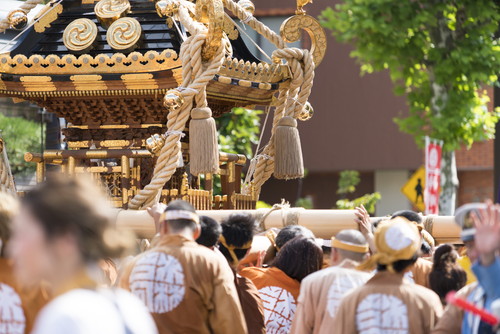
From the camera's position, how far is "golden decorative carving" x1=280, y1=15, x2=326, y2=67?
8.95 meters

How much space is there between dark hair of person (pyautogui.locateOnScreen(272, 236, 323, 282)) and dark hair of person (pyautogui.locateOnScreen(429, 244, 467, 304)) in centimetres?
86

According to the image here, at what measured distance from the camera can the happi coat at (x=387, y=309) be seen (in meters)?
4.11

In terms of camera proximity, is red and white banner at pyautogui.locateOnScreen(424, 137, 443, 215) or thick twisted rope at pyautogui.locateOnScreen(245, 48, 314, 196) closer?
thick twisted rope at pyautogui.locateOnScreen(245, 48, 314, 196)

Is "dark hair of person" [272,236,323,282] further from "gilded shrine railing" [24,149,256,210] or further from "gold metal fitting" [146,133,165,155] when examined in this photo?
"gilded shrine railing" [24,149,256,210]

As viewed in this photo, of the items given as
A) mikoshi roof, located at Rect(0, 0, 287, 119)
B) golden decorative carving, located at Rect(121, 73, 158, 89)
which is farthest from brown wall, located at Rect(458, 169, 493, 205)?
golden decorative carving, located at Rect(121, 73, 158, 89)

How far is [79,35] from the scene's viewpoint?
770cm

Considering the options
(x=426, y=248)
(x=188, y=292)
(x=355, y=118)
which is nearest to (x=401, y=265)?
(x=188, y=292)

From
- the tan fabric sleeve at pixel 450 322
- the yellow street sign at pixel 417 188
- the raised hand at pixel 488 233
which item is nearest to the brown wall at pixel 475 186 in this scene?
the yellow street sign at pixel 417 188

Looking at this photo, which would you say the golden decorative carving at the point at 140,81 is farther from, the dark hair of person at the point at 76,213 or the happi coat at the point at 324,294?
the dark hair of person at the point at 76,213

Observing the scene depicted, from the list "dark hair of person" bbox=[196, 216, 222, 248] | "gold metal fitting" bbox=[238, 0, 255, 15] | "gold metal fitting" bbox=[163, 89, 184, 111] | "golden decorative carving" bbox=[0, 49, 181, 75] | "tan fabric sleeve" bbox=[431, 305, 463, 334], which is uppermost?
"gold metal fitting" bbox=[238, 0, 255, 15]

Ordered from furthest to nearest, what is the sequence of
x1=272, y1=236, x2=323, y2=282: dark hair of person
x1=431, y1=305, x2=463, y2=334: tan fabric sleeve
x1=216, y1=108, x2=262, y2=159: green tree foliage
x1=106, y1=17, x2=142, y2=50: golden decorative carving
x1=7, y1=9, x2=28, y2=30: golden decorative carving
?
x1=216, y1=108, x2=262, y2=159: green tree foliage
x1=7, y1=9, x2=28, y2=30: golden decorative carving
x1=106, y1=17, x2=142, y2=50: golden decorative carving
x1=272, y1=236, x2=323, y2=282: dark hair of person
x1=431, y1=305, x2=463, y2=334: tan fabric sleeve

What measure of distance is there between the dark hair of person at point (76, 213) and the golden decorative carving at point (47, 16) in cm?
535

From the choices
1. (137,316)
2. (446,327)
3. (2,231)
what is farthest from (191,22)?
(137,316)

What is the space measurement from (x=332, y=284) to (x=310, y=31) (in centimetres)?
473
